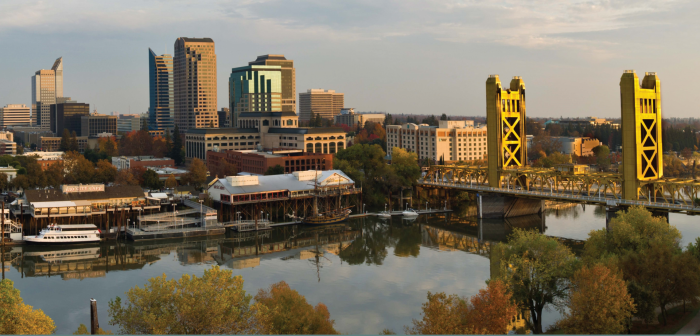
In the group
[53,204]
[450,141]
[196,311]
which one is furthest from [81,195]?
[450,141]

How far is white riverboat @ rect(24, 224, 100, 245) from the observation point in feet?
188

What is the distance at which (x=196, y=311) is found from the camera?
26484 mm

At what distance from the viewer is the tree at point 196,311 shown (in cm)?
2633

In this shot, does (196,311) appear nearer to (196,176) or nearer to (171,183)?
(171,183)

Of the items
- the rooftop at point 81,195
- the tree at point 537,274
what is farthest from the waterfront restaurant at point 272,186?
the tree at point 537,274

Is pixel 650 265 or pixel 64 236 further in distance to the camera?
pixel 64 236

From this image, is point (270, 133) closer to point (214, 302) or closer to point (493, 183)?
point (493, 183)

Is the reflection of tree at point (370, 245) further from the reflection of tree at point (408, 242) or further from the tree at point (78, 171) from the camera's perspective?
the tree at point (78, 171)

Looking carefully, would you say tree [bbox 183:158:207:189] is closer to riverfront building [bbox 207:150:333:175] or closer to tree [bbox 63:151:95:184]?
riverfront building [bbox 207:150:333:175]

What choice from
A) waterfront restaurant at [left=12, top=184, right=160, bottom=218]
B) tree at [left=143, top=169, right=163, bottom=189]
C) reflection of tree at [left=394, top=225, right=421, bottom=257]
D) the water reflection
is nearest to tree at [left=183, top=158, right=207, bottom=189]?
tree at [left=143, top=169, right=163, bottom=189]

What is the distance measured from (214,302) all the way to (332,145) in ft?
319

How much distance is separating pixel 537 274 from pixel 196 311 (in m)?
17.1

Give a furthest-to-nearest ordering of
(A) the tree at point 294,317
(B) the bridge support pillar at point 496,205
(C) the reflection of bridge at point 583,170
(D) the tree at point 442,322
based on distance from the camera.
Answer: (B) the bridge support pillar at point 496,205, (C) the reflection of bridge at point 583,170, (A) the tree at point 294,317, (D) the tree at point 442,322

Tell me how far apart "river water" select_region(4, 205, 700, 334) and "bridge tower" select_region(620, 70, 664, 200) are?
249 inches
